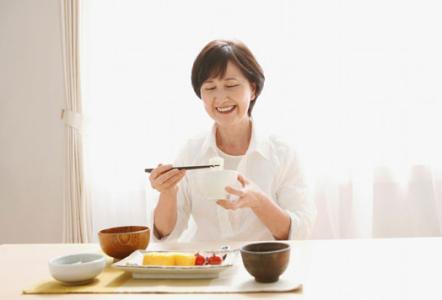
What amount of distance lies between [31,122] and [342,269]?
2.20 metres

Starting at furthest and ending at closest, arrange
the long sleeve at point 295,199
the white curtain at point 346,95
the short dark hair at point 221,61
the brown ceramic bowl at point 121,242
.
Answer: the white curtain at point 346,95 < the short dark hair at point 221,61 < the long sleeve at point 295,199 < the brown ceramic bowl at point 121,242

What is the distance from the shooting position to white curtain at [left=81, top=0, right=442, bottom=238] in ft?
8.66

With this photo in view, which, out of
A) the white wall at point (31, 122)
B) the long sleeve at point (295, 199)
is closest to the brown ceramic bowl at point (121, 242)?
the long sleeve at point (295, 199)

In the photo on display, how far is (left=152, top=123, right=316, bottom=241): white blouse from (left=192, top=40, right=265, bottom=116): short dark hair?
0.23 metres

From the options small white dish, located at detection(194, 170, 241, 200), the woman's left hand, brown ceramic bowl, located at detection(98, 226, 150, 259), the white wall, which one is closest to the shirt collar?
the woman's left hand

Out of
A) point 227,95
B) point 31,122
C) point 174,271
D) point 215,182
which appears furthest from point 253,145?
point 31,122

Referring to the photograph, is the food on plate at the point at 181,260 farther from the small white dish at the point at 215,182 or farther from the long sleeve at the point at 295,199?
the long sleeve at the point at 295,199

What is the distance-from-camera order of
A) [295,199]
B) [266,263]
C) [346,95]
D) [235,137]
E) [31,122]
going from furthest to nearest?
[31,122], [346,95], [235,137], [295,199], [266,263]

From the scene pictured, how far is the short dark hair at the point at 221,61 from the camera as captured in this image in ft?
6.37

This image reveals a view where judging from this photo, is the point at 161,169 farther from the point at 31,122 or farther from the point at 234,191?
the point at 31,122

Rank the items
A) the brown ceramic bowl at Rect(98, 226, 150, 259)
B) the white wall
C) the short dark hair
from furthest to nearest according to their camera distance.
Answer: the white wall, the short dark hair, the brown ceramic bowl at Rect(98, 226, 150, 259)

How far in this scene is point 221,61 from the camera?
194 cm

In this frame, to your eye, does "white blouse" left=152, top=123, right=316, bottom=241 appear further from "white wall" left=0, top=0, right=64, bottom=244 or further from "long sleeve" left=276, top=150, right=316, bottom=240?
"white wall" left=0, top=0, right=64, bottom=244

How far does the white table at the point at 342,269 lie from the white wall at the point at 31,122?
1351mm
